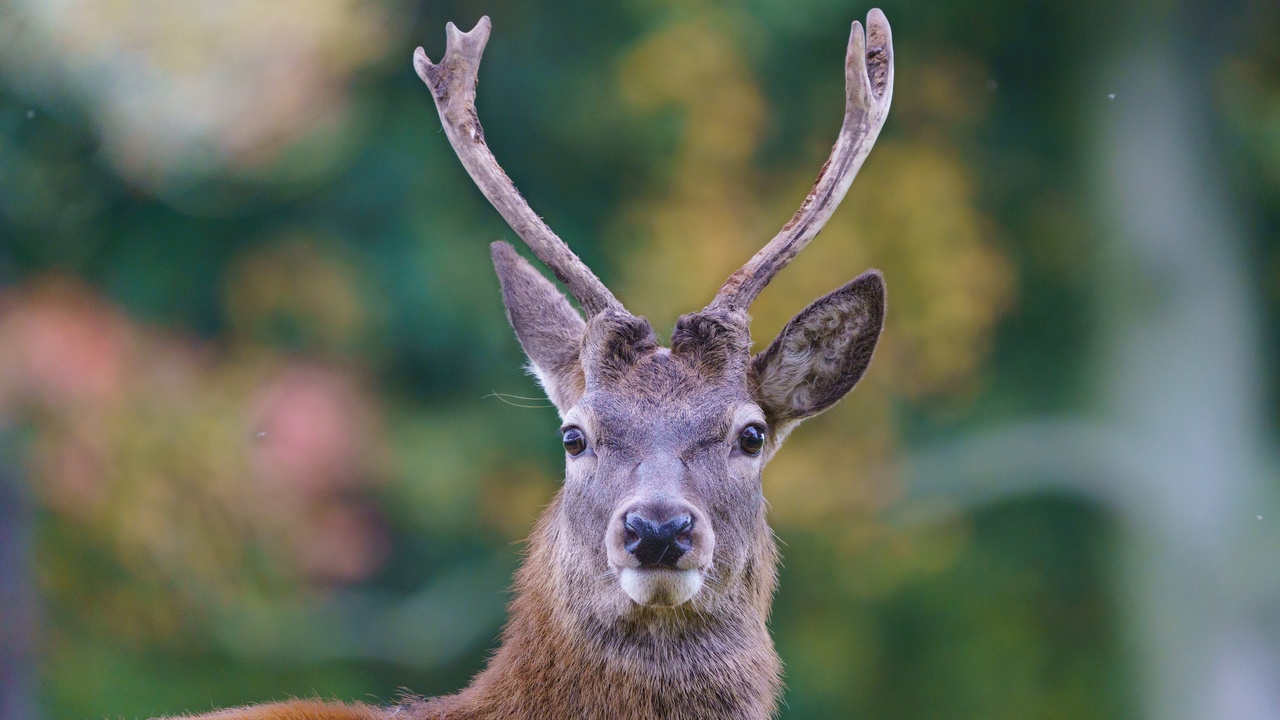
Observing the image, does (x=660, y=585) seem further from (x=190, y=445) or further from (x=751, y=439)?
(x=190, y=445)

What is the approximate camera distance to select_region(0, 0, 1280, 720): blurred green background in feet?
37.6

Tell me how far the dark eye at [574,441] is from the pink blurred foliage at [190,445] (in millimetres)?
7243

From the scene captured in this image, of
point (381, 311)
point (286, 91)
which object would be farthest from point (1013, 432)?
point (286, 91)

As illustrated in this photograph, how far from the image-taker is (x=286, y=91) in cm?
1173

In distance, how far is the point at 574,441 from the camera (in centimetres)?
443

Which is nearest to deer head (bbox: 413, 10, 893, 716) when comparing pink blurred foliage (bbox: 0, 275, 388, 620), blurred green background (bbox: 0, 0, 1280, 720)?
blurred green background (bbox: 0, 0, 1280, 720)

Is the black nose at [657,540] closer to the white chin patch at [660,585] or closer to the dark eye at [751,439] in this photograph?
the white chin patch at [660,585]

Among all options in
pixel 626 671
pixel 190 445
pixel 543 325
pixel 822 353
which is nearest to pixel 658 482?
pixel 626 671

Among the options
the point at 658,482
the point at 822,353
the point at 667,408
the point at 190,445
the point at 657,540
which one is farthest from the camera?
the point at 190,445

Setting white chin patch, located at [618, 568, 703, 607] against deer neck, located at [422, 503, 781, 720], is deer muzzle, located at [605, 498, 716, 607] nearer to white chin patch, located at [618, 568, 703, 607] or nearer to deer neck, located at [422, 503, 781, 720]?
white chin patch, located at [618, 568, 703, 607]

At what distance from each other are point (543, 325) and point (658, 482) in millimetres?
995

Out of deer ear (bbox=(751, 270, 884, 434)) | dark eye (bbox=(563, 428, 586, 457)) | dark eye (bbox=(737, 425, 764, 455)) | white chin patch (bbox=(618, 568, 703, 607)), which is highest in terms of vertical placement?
deer ear (bbox=(751, 270, 884, 434))

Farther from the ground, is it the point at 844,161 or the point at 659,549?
the point at 844,161

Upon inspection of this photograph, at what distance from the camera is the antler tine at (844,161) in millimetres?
4645
